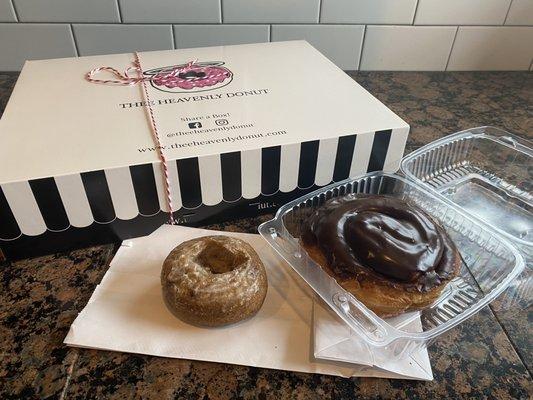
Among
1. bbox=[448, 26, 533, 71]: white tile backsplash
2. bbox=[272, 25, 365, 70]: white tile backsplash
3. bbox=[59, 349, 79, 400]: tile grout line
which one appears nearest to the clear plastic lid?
bbox=[59, 349, 79, 400]: tile grout line

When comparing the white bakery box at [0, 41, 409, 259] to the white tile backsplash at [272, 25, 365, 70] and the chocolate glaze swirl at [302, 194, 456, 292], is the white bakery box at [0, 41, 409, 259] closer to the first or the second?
the chocolate glaze swirl at [302, 194, 456, 292]

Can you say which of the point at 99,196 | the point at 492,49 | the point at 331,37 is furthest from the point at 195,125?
the point at 492,49

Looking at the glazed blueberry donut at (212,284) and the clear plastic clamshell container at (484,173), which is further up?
the glazed blueberry donut at (212,284)

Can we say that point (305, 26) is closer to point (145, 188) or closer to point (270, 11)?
point (270, 11)

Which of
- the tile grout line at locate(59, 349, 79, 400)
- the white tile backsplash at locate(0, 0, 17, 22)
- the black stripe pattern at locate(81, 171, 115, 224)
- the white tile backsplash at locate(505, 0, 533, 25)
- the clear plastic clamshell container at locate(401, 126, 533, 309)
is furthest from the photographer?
the white tile backsplash at locate(505, 0, 533, 25)

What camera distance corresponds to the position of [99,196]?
1.73ft

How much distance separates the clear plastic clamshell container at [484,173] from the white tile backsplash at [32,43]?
2.31 ft

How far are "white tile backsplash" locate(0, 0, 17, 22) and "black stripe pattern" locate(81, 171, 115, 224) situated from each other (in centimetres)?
54

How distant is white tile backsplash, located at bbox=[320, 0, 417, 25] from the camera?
0.90m

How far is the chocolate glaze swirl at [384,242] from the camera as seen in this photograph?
0.45 meters

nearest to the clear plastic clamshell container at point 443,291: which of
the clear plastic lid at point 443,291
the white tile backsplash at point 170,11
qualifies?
the clear plastic lid at point 443,291

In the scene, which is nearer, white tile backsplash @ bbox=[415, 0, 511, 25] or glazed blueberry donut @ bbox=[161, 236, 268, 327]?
glazed blueberry donut @ bbox=[161, 236, 268, 327]

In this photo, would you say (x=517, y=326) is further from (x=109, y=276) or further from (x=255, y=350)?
(x=109, y=276)

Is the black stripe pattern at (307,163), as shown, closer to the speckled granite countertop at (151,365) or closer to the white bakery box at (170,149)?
the white bakery box at (170,149)
